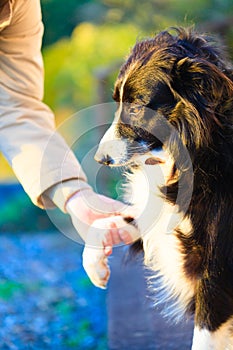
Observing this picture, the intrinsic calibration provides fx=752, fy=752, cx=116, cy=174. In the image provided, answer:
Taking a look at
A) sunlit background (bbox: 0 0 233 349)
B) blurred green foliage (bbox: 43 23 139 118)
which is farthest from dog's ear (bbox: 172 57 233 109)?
blurred green foliage (bbox: 43 23 139 118)

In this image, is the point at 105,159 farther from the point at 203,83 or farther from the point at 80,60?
the point at 80,60

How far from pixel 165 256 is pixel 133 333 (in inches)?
34.7

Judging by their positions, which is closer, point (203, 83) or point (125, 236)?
point (203, 83)

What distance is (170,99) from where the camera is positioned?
226 cm

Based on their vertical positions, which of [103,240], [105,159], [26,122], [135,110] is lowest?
[103,240]

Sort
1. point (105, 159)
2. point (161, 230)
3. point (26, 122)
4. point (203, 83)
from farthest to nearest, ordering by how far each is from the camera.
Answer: point (26, 122) → point (161, 230) → point (105, 159) → point (203, 83)

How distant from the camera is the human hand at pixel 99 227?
2506mm

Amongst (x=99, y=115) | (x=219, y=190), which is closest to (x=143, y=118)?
(x=219, y=190)

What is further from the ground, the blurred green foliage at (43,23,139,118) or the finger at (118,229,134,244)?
the finger at (118,229,134,244)

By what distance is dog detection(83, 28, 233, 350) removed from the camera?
7.27 feet

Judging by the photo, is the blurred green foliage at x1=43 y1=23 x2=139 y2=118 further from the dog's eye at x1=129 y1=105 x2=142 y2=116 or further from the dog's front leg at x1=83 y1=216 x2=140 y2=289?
the dog's eye at x1=129 y1=105 x2=142 y2=116

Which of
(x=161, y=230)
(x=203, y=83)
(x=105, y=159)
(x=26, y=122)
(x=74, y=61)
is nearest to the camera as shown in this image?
(x=203, y=83)

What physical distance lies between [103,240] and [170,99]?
1.79 ft

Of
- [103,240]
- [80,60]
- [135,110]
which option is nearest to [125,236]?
[103,240]
